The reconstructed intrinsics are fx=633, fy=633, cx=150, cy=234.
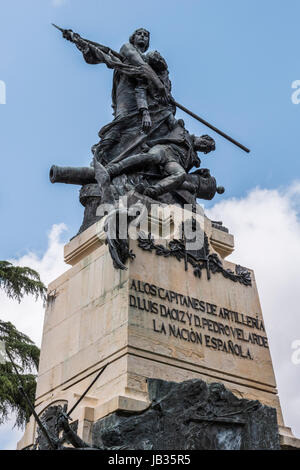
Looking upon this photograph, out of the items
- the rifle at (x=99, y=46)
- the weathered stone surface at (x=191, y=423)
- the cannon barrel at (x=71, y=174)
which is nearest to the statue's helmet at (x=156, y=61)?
the rifle at (x=99, y=46)

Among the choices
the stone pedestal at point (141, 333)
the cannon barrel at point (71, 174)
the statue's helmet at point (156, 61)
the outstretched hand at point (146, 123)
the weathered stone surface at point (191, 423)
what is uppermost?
the statue's helmet at point (156, 61)

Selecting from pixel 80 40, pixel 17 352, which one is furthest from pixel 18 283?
pixel 80 40

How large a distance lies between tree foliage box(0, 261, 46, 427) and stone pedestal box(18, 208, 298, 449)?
7331 mm

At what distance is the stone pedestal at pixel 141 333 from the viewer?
820 cm

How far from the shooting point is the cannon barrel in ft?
37.5

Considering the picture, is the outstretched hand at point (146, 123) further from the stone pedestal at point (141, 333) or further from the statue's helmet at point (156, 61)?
the stone pedestal at point (141, 333)

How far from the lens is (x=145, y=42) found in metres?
13.6

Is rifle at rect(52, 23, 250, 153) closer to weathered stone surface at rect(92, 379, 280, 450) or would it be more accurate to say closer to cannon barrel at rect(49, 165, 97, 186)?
cannon barrel at rect(49, 165, 97, 186)

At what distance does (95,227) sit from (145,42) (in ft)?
17.2

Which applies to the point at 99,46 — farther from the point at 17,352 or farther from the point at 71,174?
the point at 17,352

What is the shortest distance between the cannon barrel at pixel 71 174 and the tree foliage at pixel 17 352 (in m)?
7.00
